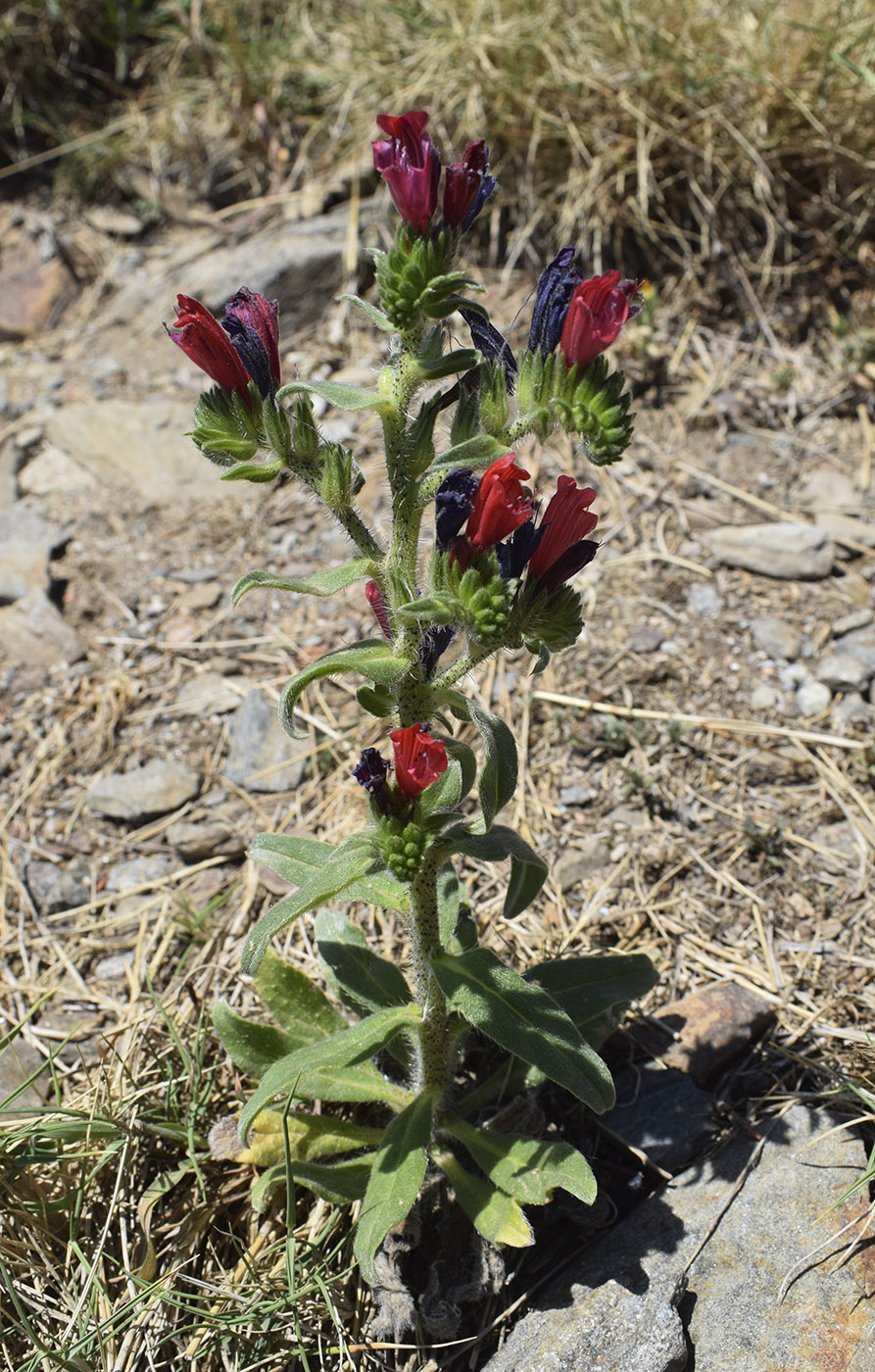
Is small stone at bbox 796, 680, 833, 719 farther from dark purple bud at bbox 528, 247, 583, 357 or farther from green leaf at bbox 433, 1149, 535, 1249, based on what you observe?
dark purple bud at bbox 528, 247, 583, 357

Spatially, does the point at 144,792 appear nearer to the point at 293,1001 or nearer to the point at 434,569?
A: the point at 293,1001

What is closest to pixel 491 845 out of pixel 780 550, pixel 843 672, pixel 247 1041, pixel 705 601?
pixel 247 1041

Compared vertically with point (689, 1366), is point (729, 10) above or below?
above

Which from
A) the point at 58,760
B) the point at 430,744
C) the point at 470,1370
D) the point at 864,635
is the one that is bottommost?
the point at 470,1370

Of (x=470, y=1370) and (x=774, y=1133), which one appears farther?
(x=774, y=1133)

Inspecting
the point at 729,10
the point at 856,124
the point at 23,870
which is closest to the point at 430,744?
the point at 23,870

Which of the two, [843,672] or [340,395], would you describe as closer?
[340,395]

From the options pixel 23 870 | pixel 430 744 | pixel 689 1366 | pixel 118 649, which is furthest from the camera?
pixel 118 649

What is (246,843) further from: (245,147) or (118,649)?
(245,147)
